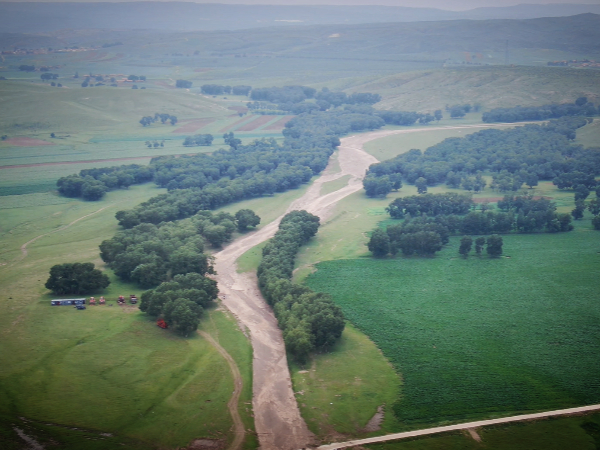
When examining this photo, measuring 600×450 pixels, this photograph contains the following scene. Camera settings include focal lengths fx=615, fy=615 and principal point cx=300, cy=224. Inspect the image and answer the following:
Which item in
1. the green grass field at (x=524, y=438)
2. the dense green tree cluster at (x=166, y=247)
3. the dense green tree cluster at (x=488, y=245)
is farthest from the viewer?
the dense green tree cluster at (x=488, y=245)

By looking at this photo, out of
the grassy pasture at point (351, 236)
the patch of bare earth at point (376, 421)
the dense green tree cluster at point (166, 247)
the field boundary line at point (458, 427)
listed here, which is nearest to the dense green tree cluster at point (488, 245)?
the grassy pasture at point (351, 236)

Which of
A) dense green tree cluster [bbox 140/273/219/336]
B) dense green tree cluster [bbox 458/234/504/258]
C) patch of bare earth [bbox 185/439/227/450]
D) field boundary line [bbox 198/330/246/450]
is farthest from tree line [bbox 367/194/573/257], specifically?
patch of bare earth [bbox 185/439/227/450]

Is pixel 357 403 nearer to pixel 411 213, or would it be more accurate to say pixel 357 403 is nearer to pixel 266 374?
pixel 266 374

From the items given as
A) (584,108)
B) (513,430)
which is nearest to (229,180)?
(513,430)

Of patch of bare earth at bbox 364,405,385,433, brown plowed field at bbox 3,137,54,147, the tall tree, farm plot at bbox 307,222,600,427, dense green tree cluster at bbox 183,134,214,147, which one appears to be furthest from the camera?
dense green tree cluster at bbox 183,134,214,147

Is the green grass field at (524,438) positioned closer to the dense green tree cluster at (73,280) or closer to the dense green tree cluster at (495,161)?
the dense green tree cluster at (73,280)

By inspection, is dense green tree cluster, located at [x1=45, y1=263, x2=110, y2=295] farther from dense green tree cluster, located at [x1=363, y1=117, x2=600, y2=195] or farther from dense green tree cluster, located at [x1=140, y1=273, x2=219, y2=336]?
dense green tree cluster, located at [x1=363, y1=117, x2=600, y2=195]
